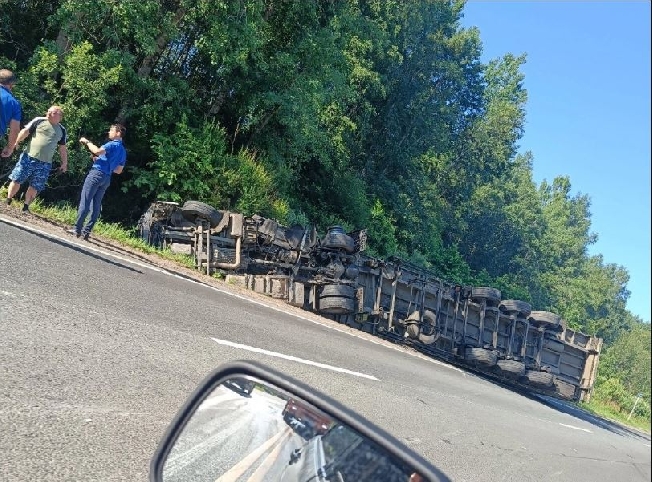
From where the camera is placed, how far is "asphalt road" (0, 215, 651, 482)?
11.6 ft

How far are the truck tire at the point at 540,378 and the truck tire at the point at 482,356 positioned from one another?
92 cm

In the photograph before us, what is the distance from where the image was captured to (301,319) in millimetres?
10336

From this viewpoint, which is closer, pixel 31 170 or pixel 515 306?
pixel 31 170

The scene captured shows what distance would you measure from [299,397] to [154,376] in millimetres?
3106

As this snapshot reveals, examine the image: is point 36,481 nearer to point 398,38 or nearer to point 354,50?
point 354,50

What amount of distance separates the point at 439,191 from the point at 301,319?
32024 millimetres

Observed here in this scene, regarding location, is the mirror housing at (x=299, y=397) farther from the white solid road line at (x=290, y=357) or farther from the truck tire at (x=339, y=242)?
the truck tire at (x=339, y=242)

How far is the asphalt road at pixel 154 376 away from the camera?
11.6 feet

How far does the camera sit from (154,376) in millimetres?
4715

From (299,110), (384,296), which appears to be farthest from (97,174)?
(299,110)

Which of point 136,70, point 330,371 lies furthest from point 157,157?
point 330,371

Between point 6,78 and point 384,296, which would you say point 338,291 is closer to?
point 384,296

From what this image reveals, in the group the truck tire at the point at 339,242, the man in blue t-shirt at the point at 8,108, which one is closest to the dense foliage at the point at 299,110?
the truck tire at the point at 339,242

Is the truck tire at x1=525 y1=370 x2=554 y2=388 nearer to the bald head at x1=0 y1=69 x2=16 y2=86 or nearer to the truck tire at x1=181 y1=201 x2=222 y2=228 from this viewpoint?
the truck tire at x1=181 y1=201 x2=222 y2=228
